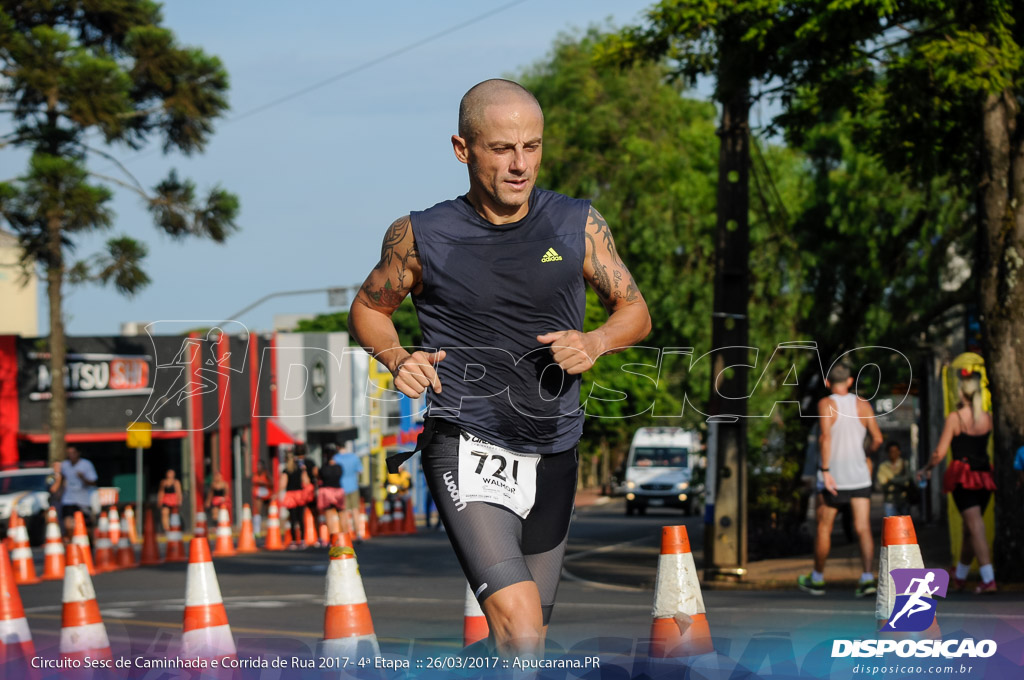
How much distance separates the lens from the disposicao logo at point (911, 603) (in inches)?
208

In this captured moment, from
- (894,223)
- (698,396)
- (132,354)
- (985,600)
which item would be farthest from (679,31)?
(132,354)

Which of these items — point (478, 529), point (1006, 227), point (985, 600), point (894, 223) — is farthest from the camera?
point (894, 223)

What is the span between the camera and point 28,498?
27734 millimetres

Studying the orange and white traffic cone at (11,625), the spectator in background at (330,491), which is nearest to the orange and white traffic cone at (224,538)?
the spectator in background at (330,491)

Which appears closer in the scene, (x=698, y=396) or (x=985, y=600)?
(x=985, y=600)

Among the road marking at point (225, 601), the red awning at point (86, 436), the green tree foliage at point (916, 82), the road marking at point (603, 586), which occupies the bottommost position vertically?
the road marking at point (603, 586)

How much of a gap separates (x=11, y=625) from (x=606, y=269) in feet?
15.0

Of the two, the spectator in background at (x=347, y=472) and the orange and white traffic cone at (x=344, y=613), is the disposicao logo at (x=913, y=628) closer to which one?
the orange and white traffic cone at (x=344, y=613)

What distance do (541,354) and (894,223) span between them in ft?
69.3

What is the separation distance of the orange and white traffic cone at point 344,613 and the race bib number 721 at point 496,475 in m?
1.64

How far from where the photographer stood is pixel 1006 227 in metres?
12.3

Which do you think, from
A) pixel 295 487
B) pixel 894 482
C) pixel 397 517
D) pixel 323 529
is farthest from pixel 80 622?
pixel 397 517

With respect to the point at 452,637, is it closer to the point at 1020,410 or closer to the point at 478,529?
the point at 478,529

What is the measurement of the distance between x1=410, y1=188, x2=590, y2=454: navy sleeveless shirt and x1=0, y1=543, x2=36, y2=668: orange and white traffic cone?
4.08 meters
